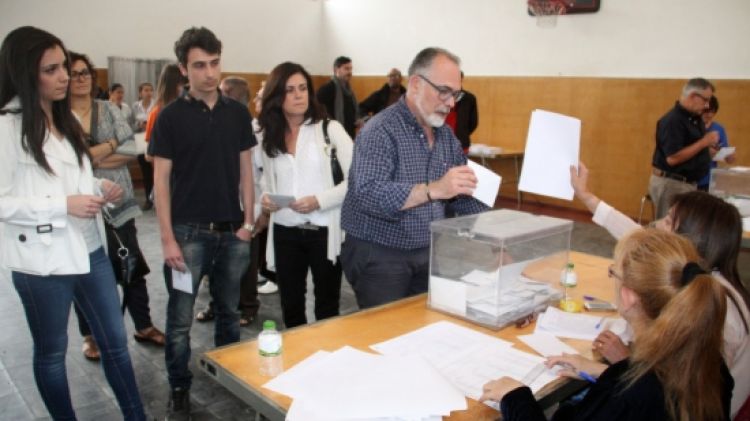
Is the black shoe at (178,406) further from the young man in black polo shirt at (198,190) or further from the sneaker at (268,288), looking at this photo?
the sneaker at (268,288)

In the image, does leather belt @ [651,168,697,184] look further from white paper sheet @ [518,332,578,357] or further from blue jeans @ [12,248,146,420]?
blue jeans @ [12,248,146,420]

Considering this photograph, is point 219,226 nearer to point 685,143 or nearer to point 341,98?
point 685,143

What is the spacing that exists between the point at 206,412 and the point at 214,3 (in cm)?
964

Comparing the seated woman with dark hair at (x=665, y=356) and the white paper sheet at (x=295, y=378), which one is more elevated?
the seated woman with dark hair at (x=665, y=356)

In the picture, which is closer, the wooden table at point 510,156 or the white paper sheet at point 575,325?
the white paper sheet at point 575,325

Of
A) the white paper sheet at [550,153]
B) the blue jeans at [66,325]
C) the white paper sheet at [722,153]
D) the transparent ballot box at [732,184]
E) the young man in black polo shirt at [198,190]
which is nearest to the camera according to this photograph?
the blue jeans at [66,325]

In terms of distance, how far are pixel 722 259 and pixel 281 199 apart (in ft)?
5.98

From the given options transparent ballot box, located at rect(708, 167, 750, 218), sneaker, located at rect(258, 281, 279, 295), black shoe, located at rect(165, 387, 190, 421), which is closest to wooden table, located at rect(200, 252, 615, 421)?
black shoe, located at rect(165, 387, 190, 421)

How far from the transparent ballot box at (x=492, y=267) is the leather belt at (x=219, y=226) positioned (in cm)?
97

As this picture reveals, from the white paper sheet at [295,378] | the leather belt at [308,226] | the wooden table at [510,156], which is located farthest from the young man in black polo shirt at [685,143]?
the white paper sheet at [295,378]

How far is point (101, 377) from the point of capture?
3225 mm

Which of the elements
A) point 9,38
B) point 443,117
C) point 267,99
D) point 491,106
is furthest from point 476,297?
point 491,106

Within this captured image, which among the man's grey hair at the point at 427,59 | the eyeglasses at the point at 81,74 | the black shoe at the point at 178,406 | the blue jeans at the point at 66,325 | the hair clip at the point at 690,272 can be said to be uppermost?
the man's grey hair at the point at 427,59

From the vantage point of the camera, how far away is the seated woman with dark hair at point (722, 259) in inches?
69.3
